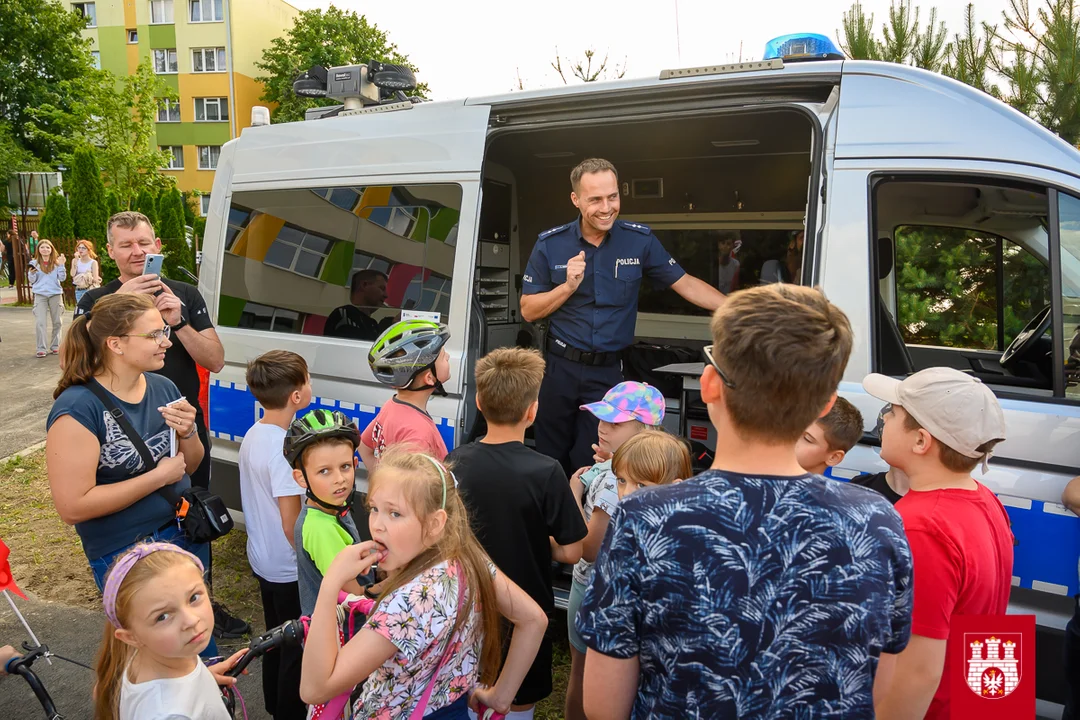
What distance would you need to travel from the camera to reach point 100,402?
2465mm

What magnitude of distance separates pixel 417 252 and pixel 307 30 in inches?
1342

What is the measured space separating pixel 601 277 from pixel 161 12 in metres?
40.3

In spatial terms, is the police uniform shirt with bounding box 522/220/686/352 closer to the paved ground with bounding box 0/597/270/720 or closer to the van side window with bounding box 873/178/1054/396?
the van side window with bounding box 873/178/1054/396

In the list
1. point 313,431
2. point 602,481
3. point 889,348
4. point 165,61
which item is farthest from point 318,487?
point 165,61

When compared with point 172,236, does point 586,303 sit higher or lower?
lower

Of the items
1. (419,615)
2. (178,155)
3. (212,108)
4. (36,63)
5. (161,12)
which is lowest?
(419,615)

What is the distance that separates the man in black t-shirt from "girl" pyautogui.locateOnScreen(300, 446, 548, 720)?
202cm

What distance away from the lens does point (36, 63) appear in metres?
32.5

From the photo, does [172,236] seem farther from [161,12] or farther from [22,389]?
[161,12]

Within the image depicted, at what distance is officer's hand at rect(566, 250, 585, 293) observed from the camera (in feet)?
10.7

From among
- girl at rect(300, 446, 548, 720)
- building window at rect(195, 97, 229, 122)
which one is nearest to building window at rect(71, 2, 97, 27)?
building window at rect(195, 97, 229, 122)

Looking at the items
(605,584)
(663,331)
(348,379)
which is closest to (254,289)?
(348,379)

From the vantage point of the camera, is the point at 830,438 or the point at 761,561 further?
the point at 830,438

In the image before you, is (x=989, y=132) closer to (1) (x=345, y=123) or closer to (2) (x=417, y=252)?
(2) (x=417, y=252)
